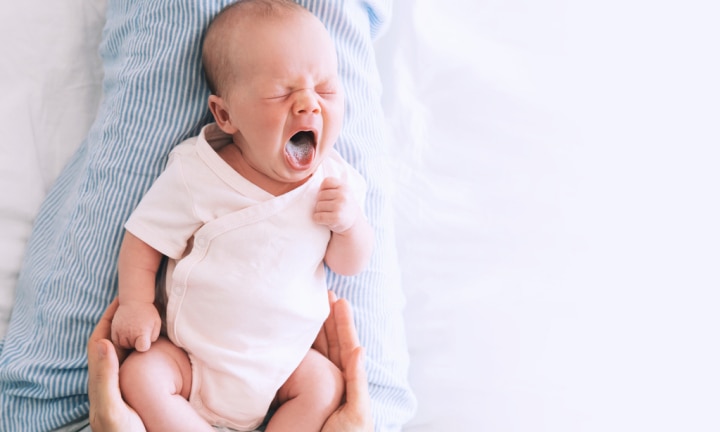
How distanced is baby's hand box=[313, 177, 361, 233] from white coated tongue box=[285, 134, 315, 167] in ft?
0.15

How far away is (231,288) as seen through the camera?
982 mm

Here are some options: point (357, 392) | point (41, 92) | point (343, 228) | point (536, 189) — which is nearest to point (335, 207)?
point (343, 228)

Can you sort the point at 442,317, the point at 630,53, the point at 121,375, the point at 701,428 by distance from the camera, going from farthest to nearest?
the point at 630,53 < the point at 442,317 < the point at 701,428 < the point at 121,375

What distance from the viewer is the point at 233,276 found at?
3.24 feet

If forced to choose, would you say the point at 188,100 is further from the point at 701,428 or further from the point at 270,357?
the point at 701,428

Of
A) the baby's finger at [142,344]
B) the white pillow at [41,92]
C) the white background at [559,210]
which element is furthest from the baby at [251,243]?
the white pillow at [41,92]

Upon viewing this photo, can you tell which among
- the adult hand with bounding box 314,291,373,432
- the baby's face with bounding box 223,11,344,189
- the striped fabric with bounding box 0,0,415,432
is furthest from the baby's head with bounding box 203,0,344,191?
the adult hand with bounding box 314,291,373,432

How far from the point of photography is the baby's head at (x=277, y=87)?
3.22 feet

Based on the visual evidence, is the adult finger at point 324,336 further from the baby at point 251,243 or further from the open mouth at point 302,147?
the open mouth at point 302,147

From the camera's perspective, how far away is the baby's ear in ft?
3.43

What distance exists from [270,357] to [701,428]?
0.71 metres

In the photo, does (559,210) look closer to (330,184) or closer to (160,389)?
(330,184)

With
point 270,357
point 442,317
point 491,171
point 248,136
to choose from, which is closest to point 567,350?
point 442,317

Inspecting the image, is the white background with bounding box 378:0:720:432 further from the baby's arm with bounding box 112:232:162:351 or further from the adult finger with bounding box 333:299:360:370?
the baby's arm with bounding box 112:232:162:351
